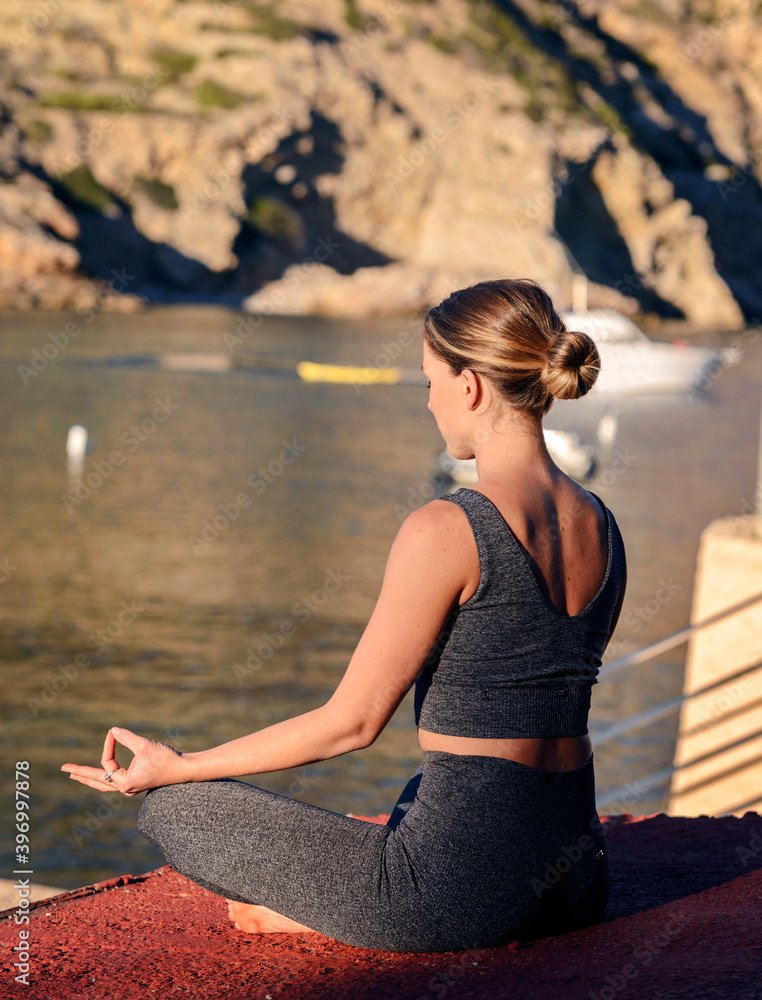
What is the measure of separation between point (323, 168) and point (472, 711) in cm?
6602

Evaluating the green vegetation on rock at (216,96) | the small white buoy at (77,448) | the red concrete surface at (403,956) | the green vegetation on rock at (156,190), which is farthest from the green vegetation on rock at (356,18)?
the red concrete surface at (403,956)

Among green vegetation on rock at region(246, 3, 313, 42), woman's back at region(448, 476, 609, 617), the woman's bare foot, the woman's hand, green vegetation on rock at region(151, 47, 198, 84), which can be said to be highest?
woman's back at region(448, 476, 609, 617)

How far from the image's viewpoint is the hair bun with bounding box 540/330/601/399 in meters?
2.48

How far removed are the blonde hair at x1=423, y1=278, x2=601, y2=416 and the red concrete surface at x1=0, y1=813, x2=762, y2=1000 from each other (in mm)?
1216

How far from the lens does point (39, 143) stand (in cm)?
5866

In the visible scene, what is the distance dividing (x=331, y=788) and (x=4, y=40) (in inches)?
2532

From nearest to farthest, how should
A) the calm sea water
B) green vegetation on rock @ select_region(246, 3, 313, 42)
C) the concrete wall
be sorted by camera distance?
the concrete wall → the calm sea water → green vegetation on rock @ select_region(246, 3, 313, 42)

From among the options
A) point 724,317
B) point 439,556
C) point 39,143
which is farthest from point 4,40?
point 439,556

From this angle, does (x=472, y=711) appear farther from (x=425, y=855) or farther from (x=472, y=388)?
(x=472, y=388)

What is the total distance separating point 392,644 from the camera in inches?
92.4

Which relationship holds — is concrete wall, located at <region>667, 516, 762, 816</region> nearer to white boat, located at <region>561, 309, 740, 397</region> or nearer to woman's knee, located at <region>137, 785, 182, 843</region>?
woman's knee, located at <region>137, 785, 182, 843</region>

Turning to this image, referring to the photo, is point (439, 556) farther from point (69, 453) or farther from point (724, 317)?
point (724, 317)

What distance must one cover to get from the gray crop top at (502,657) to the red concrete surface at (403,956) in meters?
0.52

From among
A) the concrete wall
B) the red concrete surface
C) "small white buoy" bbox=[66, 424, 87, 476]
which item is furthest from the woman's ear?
"small white buoy" bbox=[66, 424, 87, 476]
